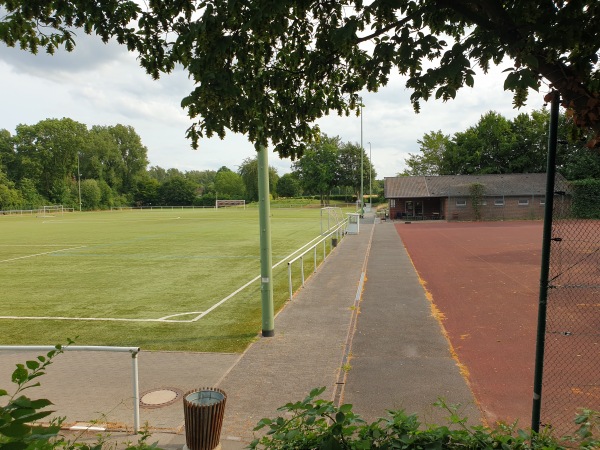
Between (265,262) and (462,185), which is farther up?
(462,185)

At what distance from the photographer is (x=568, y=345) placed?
798cm

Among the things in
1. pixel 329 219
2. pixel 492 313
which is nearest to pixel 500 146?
pixel 329 219

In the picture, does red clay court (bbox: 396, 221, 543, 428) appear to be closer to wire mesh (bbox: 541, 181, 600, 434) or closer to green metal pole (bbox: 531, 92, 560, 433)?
wire mesh (bbox: 541, 181, 600, 434)

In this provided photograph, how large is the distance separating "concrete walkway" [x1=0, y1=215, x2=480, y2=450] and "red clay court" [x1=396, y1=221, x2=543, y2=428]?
0.36m

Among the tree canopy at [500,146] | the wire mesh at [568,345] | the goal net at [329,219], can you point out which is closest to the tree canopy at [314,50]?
the wire mesh at [568,345]

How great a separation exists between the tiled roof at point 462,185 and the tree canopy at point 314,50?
4479cm

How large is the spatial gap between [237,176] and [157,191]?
76.7 feet

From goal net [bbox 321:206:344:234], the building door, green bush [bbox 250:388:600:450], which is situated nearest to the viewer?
green bush [bbox 250:388:600:450]

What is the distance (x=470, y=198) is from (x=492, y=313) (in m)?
38.5

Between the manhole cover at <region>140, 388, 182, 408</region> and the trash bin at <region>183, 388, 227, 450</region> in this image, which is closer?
the trash bin at <region>183, 388, 227, 450</region>

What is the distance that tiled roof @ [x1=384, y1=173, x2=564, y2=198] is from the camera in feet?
151

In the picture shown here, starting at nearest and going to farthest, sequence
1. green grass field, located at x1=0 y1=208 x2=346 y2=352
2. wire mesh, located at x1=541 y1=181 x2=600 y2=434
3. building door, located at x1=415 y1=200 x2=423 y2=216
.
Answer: wire mesh, located at x1=541 y1=181 x2=600 y2=434
green grass field, located at x1=0 y1=208 x2=346 y2=352
building door, located at x1=415 y1=200 x2=423 y2=216

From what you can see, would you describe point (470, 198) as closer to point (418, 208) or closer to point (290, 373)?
point (418, 208)

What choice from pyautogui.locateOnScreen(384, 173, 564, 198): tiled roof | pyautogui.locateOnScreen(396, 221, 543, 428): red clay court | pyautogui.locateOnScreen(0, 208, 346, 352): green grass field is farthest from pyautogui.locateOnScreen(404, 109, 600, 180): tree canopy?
pyautogui.locateOnScreen(0, 208, 346, 352): green grass field
